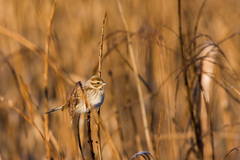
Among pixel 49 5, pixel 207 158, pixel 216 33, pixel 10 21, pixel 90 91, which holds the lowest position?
pixel 207 158

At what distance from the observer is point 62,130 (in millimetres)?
2365

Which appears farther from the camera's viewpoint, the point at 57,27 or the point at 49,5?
the point at 57,27

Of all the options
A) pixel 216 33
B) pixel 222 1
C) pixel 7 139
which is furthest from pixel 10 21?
pixel 222 1

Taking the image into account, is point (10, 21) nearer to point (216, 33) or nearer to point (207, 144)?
point (216, 33)

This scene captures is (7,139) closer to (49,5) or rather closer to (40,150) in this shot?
(40,150)

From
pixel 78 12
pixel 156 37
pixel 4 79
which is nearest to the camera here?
pixel 156 37

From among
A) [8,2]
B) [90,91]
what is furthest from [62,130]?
[8,2]

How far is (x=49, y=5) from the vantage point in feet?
17.7

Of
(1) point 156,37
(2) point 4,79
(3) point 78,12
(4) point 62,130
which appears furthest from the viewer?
(3) point 78,12

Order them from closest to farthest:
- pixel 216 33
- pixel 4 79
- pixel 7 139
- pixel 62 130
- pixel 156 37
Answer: pixel 156 37, pixel 62 130, pixel 7 139, pixel 216 33, pixel 4 79

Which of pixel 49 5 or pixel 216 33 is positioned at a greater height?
pixel 49 5

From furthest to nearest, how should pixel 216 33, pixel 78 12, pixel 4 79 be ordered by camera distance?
pixel 78 12 < pixel 4 79 < pixel 216 33

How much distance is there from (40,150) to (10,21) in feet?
5.75

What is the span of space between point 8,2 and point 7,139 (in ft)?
7.58
